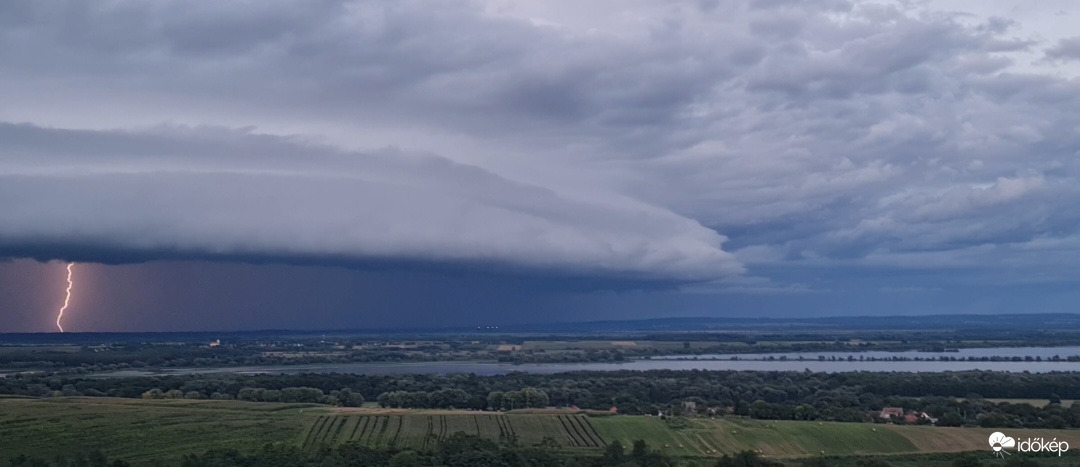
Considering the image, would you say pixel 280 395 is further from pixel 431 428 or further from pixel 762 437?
pixel 762 437

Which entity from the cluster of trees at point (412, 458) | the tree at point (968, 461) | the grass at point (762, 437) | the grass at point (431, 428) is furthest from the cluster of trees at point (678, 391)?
the cluster of trees at point (412, 458)

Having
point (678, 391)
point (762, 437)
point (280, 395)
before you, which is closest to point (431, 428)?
point (762, 437)

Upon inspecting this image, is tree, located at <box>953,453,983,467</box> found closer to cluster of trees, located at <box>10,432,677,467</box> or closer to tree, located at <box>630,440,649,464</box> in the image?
cluster of trees, located at <box>10,432,677,467</box>

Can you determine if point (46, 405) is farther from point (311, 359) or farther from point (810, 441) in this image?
point (311, 359)

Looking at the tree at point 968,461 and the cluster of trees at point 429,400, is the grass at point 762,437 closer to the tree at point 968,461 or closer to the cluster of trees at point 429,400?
the tree at point 968,461

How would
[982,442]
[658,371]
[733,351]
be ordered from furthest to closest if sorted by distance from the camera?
[733,351], [658,371], [982,442]

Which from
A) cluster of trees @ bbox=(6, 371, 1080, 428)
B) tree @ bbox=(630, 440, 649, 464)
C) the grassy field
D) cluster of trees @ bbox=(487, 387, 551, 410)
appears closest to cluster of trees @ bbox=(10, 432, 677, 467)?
tree @ bbox=(630, 440, 649, 464)

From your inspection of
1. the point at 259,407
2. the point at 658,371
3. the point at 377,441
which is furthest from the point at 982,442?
the point at 658,371
